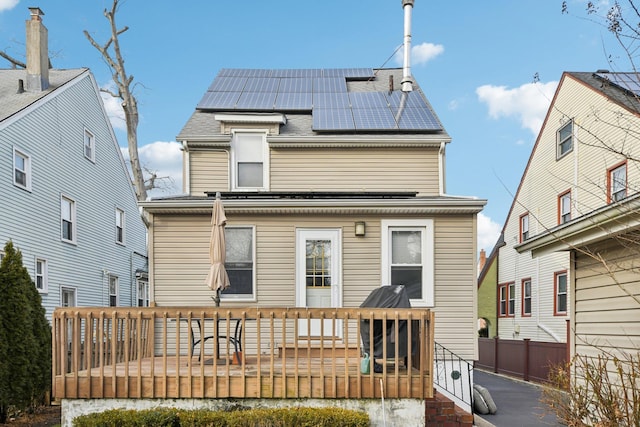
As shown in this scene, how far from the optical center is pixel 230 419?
5219 millimetres

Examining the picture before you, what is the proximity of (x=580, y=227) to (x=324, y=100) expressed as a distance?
290 inches

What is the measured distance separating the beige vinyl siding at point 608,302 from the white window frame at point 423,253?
252cm

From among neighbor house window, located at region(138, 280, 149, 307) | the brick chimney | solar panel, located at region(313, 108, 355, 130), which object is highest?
the brick chimney

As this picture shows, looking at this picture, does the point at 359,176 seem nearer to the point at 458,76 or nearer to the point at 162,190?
the point at 458,76

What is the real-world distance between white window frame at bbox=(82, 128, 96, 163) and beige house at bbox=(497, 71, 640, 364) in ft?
45.4

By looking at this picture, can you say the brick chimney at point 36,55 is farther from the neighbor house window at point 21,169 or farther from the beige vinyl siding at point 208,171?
the beige vinyl siding at point 208,171

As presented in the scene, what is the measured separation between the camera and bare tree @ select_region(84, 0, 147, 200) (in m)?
16.3

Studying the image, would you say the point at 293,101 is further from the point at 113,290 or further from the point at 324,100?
the point at 113,290

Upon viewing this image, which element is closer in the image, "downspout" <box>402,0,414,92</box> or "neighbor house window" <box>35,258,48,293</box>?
"downspout" <box>402,0,414,92</box>

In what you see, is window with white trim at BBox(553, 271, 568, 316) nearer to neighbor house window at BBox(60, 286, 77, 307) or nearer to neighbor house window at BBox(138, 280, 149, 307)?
neighbor house window at BBox(60, 286, 77, 307)

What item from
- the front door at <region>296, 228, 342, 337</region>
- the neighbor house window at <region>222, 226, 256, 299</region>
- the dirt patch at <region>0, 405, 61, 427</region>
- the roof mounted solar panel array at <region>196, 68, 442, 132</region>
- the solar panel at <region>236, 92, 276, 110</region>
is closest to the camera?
the dirt patch at <region>0, 405, 61, 427</region>

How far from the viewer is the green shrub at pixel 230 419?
17.0 feet

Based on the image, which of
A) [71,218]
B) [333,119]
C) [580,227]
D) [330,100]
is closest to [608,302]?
[580,227]

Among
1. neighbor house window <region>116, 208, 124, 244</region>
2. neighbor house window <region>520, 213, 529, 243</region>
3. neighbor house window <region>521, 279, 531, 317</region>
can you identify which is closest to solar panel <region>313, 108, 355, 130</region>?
neighbor house window <region>520, 213, 529, 243</region>
